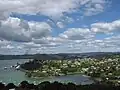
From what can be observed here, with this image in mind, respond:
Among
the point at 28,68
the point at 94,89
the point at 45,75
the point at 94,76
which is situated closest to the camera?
the point at 94,89

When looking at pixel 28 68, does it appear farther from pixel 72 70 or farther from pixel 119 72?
pixel 119 72

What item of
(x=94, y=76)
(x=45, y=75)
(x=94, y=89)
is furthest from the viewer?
(x=45, y=75)

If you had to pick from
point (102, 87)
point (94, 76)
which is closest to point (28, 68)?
point (94, 76)

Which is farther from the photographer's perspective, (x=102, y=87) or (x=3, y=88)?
(x=102, y=87)

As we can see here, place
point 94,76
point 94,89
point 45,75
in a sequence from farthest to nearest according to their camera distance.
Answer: point 45,75, point 94,76, point 94,89

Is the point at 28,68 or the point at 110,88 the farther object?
the point at 28,68

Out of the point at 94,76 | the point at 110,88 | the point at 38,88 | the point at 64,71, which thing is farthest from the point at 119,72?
the point at 38,88

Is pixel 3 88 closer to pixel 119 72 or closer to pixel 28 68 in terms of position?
pixel 119 72

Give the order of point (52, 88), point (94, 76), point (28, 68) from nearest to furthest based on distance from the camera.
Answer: point (52, 88) → point (94, 76) → point (28, 68)
